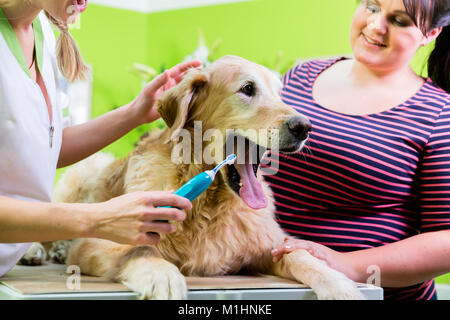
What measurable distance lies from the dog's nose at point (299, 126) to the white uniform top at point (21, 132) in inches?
17.5

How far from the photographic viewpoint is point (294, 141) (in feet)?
3.05

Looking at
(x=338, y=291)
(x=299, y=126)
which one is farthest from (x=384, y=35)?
(x=338, y=291)

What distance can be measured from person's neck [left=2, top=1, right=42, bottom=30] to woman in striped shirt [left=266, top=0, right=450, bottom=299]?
66 cm

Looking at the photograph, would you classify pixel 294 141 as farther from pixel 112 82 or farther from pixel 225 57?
pixel 112 82

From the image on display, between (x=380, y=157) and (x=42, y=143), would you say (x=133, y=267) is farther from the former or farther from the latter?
(x=380, y=157)

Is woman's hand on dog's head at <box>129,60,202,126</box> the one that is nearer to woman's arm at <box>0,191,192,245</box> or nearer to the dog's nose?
the dog's nose

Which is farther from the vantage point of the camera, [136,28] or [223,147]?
[136,28]

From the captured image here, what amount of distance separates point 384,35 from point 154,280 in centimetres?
73

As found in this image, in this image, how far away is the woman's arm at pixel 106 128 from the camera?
1.18 metres

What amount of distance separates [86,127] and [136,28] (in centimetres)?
109

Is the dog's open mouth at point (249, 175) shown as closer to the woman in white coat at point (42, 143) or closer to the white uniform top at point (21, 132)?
the woman in white coat at point (42, 143)

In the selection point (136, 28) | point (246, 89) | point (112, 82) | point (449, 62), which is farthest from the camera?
point (112, 82)


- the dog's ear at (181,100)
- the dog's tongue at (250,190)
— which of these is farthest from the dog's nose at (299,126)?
the dog's ear at (181,100)
